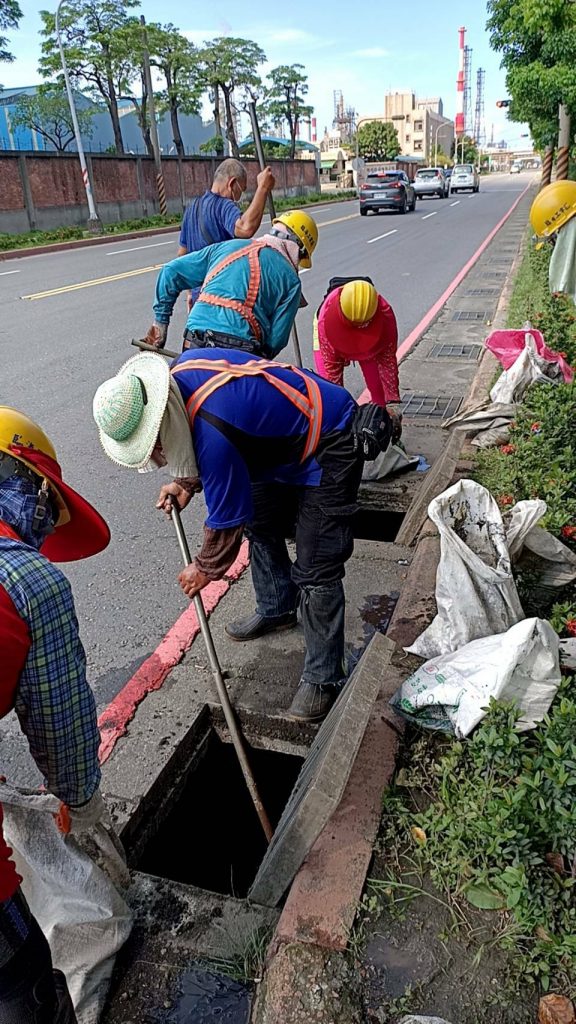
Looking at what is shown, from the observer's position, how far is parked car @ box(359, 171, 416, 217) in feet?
86.1

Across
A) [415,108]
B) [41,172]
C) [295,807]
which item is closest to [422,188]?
[41,172]

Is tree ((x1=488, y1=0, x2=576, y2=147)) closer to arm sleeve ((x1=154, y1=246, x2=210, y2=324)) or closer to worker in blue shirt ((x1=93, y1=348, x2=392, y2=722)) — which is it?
arm sleeve ((x1=154, y1=246, x2=210, y2=324))

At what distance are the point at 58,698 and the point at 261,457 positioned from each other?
114cm

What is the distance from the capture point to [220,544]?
2.28m

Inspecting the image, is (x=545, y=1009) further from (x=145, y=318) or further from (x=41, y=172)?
(x=41, y=172)

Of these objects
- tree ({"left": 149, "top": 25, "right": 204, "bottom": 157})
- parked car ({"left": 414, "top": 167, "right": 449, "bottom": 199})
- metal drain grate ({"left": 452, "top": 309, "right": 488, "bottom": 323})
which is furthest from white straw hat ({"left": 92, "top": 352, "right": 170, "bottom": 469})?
parked car ({"left": 414, "top": 167, "right": 449, "bottom": 199})

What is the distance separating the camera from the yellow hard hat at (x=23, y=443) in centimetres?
163

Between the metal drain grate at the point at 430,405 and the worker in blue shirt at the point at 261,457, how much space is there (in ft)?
9.87

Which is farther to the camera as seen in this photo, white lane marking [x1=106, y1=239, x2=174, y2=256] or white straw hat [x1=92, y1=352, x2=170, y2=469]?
white lane marking [x1=106, y1=239, x2=174, y2=256]

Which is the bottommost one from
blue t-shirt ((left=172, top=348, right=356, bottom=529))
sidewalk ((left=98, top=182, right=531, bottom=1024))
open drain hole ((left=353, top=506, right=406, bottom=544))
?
open drain hole ((left=353, top=506, right=406, bottom=544))

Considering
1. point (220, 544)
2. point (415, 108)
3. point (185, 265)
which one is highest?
point (415, 108)

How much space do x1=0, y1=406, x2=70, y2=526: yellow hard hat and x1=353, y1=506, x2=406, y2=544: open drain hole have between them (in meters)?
2.87

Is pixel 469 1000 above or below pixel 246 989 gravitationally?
above

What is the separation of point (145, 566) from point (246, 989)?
2.19 m
